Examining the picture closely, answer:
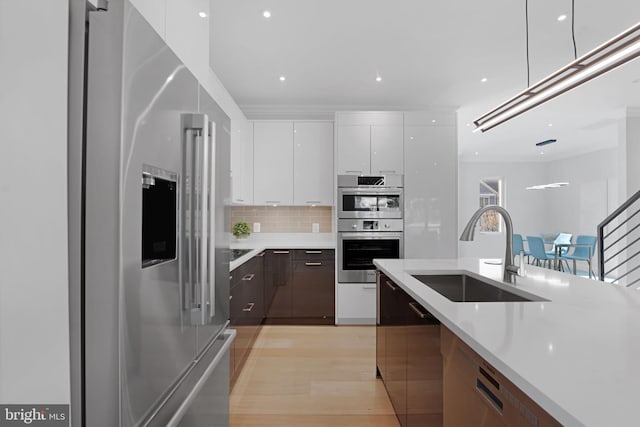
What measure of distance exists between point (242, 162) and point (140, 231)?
3.41 meters

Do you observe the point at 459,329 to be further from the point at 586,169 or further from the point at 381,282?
the point at 586,169

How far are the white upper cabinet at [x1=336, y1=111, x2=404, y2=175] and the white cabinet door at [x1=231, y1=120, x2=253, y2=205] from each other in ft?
3.71

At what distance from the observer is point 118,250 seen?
0.72m

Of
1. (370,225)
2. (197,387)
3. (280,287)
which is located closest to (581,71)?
(197,387)

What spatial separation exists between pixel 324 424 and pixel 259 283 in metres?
1.66

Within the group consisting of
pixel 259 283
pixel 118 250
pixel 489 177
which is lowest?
pixel 259 283

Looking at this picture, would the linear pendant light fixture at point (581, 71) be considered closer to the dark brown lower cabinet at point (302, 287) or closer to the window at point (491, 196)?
the dark brown lower cabinet at point (302, 287)

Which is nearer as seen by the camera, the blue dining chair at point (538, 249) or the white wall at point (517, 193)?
the blue dining chair at point (538, 249)

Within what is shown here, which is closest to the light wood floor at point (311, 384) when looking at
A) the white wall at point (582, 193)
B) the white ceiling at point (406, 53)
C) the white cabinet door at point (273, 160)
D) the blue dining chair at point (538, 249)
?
the white cabinet door at point (273, 160)

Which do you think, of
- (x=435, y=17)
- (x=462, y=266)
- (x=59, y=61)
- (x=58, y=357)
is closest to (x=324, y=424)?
(x=462, y=266)

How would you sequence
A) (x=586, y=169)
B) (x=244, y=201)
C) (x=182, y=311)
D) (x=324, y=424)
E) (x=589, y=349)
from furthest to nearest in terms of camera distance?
(x=586, y=169)
(x=244, y=201)
(x=324, y=424)
(x=182, y=311)
(x=589, y=349)

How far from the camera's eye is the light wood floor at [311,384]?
213 cm

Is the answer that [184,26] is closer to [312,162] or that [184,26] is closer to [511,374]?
[511,374]

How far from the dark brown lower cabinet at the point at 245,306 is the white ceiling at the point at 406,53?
192 cm
